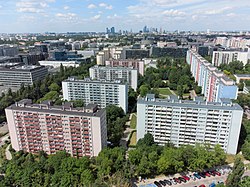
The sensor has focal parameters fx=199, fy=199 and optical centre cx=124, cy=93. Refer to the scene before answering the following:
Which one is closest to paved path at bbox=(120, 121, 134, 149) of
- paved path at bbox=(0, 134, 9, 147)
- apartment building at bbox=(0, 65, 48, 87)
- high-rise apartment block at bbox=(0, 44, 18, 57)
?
paved path at bbox=(0, 134, 9, 147)

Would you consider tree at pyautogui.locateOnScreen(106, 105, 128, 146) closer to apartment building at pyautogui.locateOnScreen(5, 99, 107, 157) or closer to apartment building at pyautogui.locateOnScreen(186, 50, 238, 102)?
apartment building at pyautogui.locateOnScreen(5, 99, 107, 157)

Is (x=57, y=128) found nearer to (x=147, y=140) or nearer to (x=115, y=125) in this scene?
(x=115, y=125)

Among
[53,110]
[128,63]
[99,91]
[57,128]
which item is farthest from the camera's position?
[128,63]

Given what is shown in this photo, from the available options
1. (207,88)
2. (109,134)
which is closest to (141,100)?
(109,134)

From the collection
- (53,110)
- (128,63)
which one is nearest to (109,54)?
(128,63)

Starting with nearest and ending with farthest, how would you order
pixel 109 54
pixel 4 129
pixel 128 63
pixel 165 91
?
1. pixel 4 129
2. pixel 165 91
3. pixel 128 63
4. pixel 109 54

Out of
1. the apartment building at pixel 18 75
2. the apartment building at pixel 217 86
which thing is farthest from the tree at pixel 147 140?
the apartment building at pixel 18 75

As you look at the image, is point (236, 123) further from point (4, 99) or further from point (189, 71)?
point (189, 71)
